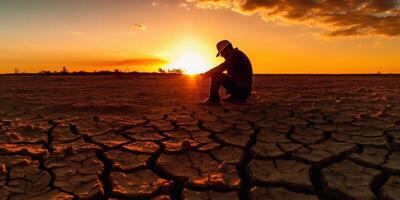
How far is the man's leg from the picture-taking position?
5.03 metres

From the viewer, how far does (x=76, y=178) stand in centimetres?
233

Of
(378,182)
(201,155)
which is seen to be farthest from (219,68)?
(378,182)

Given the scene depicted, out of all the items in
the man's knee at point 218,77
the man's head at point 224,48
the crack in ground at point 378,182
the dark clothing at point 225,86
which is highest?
the man's head at point 224,48

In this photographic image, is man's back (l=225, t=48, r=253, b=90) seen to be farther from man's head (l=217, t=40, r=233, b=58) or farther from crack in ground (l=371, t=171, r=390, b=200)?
crack in ground (l=371, t=171, r=390, b=200)

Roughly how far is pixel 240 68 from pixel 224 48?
14.1 inches

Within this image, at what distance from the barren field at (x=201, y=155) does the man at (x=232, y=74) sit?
72 centimetres

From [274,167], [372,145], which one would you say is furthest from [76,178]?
[372,145]

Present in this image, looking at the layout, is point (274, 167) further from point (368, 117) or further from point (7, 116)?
point (7, 116)

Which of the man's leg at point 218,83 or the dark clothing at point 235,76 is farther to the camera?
the man's leg at point 218,83

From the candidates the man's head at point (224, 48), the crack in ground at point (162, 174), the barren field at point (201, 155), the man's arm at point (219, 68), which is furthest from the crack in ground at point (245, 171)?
the man's head at point (224, 48)

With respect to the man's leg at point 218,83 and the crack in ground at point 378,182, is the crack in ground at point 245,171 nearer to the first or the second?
the crack in ground at point 378,182

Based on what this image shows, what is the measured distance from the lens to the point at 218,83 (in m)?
5.04

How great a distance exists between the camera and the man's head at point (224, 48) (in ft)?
16.1

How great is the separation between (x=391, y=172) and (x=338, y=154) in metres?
0.42
